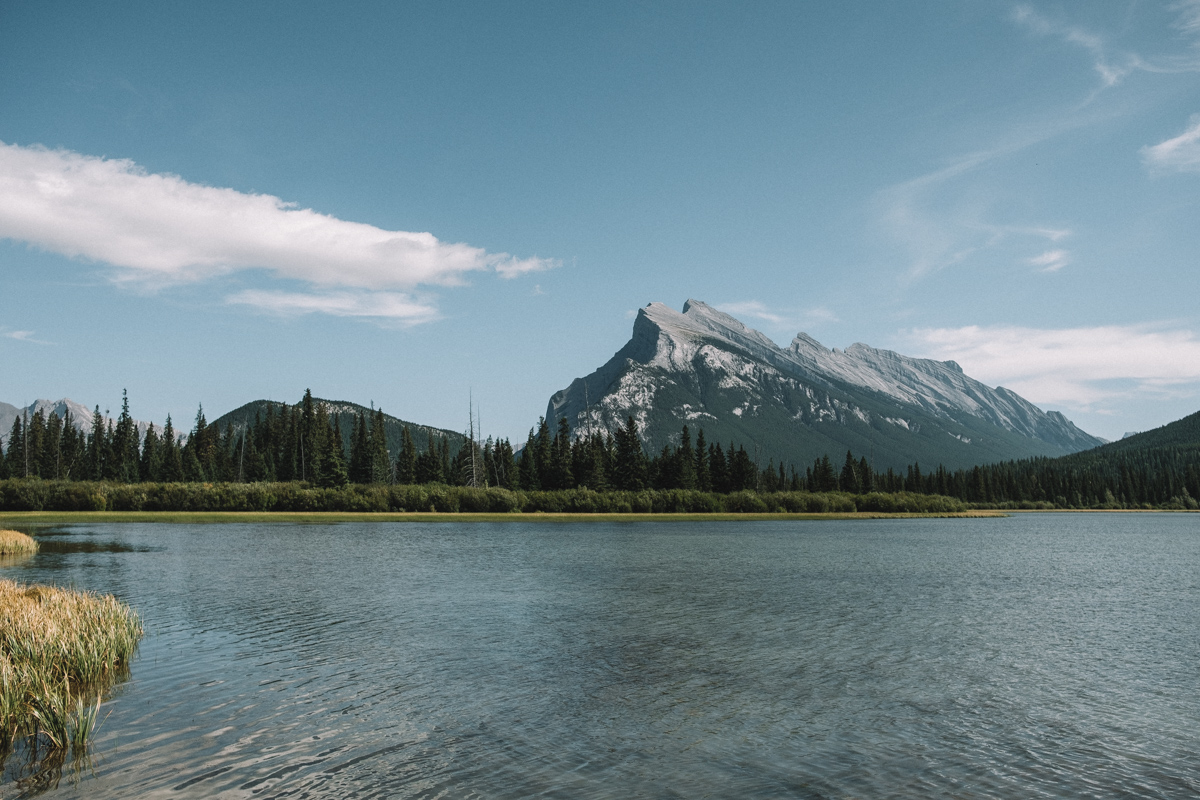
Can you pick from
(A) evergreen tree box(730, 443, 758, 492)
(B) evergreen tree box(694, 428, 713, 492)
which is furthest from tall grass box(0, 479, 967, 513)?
(B) evergreen tree box(694, 428, 713, 492)

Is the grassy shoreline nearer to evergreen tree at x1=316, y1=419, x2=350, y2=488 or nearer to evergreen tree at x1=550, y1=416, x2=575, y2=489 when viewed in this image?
evergreen tree at x1=550, y1=416, x2=575, y2=489

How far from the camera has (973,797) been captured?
14.0m

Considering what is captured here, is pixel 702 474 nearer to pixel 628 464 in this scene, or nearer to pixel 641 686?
pixel 628 464

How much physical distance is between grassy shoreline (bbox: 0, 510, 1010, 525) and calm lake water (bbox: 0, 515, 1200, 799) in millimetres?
65486

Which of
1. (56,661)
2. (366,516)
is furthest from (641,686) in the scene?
(366,516)

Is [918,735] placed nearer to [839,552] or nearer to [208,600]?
[208,600]

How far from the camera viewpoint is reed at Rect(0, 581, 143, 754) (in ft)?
51.4

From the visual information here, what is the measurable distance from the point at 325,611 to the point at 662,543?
50.9 meters

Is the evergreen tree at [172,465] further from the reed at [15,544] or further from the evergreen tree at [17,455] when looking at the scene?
the reed at [15,544]

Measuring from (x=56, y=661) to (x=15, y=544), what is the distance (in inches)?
1963

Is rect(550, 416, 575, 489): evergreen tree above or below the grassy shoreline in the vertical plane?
above

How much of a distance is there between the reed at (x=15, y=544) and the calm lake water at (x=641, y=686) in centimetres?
1223

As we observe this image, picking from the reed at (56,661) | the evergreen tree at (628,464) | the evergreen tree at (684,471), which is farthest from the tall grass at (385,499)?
the reed at (56,661)

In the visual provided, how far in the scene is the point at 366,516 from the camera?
409 ft
